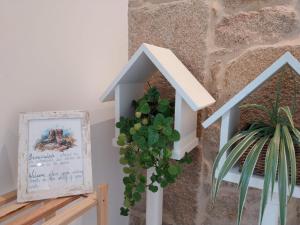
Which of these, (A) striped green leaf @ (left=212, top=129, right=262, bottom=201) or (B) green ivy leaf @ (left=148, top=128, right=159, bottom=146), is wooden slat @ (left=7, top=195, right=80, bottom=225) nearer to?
(B) green ivy leaf @ (left=148, top=128, right=159, bottom=146)

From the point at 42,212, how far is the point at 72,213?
0.08 meters

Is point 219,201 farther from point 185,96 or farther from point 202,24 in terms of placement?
point 202,24

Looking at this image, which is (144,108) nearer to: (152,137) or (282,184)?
(152,137)

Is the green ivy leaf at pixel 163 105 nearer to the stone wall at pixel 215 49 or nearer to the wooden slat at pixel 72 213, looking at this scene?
the stone wall at pixel 215 49

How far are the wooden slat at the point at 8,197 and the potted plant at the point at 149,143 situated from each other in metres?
0.35

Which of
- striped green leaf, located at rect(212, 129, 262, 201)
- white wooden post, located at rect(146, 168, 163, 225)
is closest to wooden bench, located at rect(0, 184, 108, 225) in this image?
white wooden post, located at rect(146, 168, 163, 225)

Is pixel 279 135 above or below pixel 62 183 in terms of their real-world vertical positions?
above

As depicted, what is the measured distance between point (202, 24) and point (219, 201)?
2.34 ft

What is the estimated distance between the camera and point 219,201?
1026 mm

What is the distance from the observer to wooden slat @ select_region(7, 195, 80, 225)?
0.62 meters

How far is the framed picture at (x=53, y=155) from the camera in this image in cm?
71

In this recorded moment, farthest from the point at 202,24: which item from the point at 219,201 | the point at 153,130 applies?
the point at 219,201

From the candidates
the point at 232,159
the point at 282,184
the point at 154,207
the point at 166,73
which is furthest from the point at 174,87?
the point at 154,207

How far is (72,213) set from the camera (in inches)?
26.1
